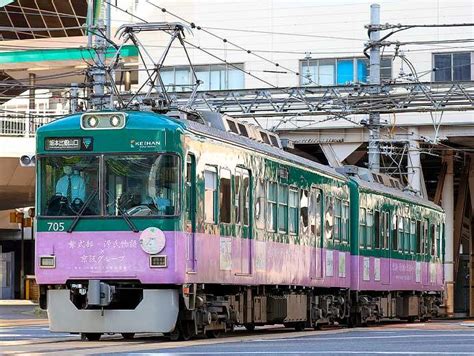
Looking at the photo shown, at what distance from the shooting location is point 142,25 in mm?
20797

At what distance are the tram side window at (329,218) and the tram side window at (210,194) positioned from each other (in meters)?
6.79

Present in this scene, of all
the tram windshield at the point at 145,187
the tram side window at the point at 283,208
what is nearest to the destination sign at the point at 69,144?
the tram windshield at the point at 145,187

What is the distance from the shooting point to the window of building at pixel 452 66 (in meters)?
47.8

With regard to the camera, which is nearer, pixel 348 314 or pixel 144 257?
pixel 144 257

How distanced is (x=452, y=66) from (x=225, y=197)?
29118 millimetres

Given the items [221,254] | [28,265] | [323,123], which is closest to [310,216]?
[221,254]

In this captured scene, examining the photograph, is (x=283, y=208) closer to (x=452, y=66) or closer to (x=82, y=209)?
(x=82, y=209)

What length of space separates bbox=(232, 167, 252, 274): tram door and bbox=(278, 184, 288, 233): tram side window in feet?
6.12

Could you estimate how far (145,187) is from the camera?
1844cm

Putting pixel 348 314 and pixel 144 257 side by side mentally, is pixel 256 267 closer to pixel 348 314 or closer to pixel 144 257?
pixel 144 257

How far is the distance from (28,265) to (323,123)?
2059 cm

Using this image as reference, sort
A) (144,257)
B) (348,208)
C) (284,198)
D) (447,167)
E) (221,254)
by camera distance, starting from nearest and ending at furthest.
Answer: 1. (144,257)
2. (221,254)
3. (284,198)
4. (348,208)
5. (447,167)

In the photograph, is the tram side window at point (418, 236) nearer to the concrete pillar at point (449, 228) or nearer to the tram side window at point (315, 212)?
the tram side window at point (315, 212)

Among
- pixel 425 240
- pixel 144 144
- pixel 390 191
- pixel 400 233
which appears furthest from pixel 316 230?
pixel 425 240
